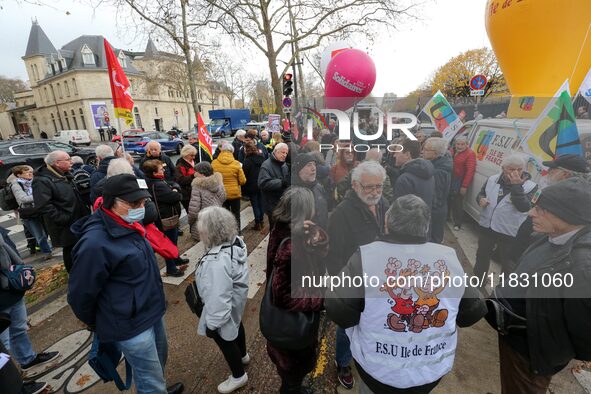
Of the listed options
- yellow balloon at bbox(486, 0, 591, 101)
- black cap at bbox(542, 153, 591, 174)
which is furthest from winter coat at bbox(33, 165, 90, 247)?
yellow balloon at bbox(486, 0, 591, 101)

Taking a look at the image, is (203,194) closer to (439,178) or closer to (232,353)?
(232,353)

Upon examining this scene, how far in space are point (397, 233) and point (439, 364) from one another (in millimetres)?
769

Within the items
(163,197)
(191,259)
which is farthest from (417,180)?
(191,259)

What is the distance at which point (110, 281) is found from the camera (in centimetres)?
180

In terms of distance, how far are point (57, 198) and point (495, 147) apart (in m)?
4.99

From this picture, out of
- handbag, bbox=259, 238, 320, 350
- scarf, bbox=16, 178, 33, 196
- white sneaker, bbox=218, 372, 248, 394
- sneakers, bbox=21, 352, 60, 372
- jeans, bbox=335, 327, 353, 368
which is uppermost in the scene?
scarf, bbox=16, 178, 33, 196

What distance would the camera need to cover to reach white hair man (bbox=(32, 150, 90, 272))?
3.41 meters

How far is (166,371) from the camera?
252cm

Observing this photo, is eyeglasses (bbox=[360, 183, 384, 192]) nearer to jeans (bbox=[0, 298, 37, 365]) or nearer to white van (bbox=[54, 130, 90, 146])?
A: jeans (bbox=[0, 298, 37, 365])

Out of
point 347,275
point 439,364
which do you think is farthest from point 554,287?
point 347,275

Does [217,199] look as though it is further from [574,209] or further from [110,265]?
[574,209]

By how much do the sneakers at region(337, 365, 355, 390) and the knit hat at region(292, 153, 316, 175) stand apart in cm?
172

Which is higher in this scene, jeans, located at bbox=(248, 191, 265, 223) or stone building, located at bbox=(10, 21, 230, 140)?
stone building, located at bbox=(10, 21, 230, 140)

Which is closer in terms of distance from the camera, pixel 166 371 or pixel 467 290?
pixel 467 290
